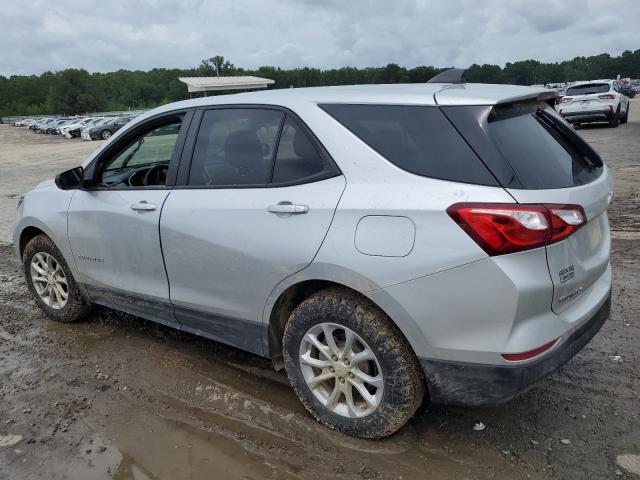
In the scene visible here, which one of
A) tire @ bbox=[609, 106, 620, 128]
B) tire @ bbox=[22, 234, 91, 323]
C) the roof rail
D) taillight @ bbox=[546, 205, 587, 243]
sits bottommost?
tire @ bbox=[609, 106, 620, 128]

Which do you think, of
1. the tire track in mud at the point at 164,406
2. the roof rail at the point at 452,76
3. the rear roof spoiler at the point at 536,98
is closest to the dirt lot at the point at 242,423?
the tire track in mud at the point at 164,406

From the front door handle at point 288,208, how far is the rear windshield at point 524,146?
2.73 feet

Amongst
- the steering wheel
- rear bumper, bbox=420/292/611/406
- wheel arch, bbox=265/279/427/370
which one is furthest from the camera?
the steering wheel

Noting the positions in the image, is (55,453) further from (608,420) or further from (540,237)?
(608,420)

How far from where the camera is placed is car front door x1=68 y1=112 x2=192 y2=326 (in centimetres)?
353

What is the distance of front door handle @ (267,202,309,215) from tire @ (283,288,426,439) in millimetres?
427

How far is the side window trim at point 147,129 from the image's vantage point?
3494mm

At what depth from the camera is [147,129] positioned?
3.79 m

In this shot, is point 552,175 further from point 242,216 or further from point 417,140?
point 242,216

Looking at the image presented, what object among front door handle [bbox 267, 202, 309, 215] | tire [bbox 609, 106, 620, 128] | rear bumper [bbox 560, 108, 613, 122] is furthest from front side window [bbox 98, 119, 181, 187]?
tire [bbox 609, 106, 620, 128]

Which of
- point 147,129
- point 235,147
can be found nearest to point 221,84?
point 147,129

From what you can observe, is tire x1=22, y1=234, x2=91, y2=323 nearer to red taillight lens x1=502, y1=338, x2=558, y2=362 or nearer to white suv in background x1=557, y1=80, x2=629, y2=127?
red taillight lens x1=502, y1=338, x2=558, y2=362

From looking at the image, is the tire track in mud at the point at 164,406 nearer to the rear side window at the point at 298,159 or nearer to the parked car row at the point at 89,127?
the rear side window at the point at 298,159

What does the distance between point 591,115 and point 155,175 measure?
18.8 meters
